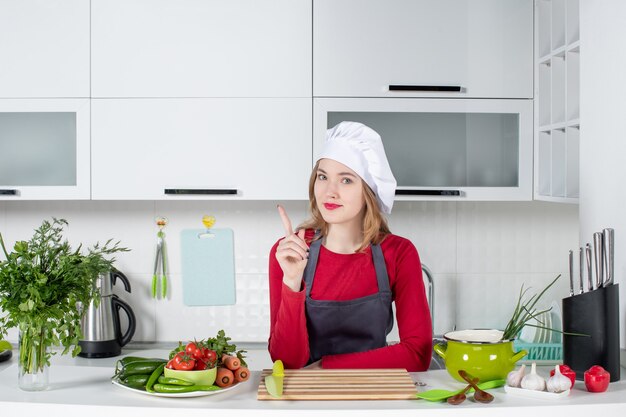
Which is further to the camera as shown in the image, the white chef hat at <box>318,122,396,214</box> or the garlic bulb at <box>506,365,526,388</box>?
the white chef hat at <box>318,122,396,214</box>

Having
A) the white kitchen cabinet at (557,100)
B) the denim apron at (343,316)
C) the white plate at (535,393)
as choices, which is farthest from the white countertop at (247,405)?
the white kitchen cabinet at (557,100)

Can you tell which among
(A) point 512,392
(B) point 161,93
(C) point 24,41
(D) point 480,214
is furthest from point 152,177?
(A) point 512,392

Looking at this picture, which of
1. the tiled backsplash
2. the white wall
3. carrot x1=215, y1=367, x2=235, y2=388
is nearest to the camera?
carrot x1=215, y1=367, x2=235, y2=388

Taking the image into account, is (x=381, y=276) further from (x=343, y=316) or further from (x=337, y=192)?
(x=337, y=192)

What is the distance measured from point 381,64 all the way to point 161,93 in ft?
2.59

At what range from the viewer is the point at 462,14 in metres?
2.75

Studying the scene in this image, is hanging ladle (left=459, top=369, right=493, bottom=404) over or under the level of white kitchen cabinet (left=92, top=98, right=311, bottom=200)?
under

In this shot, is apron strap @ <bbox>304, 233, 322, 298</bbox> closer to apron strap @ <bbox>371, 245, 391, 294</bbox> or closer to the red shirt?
the red shirt

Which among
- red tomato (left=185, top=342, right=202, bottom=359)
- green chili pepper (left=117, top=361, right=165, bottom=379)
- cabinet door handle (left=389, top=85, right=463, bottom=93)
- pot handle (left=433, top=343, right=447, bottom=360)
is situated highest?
cabinet door handle (left=389, top=85, right=463, bottom=93)

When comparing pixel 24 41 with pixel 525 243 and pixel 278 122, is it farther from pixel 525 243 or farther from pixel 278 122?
pixel 525 243

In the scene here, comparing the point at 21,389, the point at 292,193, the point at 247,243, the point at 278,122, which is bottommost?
the point at 21,389

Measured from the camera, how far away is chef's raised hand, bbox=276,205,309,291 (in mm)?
1812

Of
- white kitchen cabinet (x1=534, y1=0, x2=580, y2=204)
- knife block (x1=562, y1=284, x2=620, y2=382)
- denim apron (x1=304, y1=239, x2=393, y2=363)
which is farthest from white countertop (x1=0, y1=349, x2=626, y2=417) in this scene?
white kitchen cabinet (x1=534, y1=0, x2=580, y2=204)

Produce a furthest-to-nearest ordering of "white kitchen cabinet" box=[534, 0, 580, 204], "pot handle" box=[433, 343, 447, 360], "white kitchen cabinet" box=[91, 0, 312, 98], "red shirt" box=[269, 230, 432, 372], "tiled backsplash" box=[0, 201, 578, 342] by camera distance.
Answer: "tiled backsplash" box=[0, 201, 578, 342] → "white kitchen cabinet" box=[91, 0, 312, 98] → "white kitchen cabinet" box=[534, 0, 580, 204] → "red shirt" box=[269, 230, 432, 372] → "pot handle" box=[433, 343, 447, 360]
